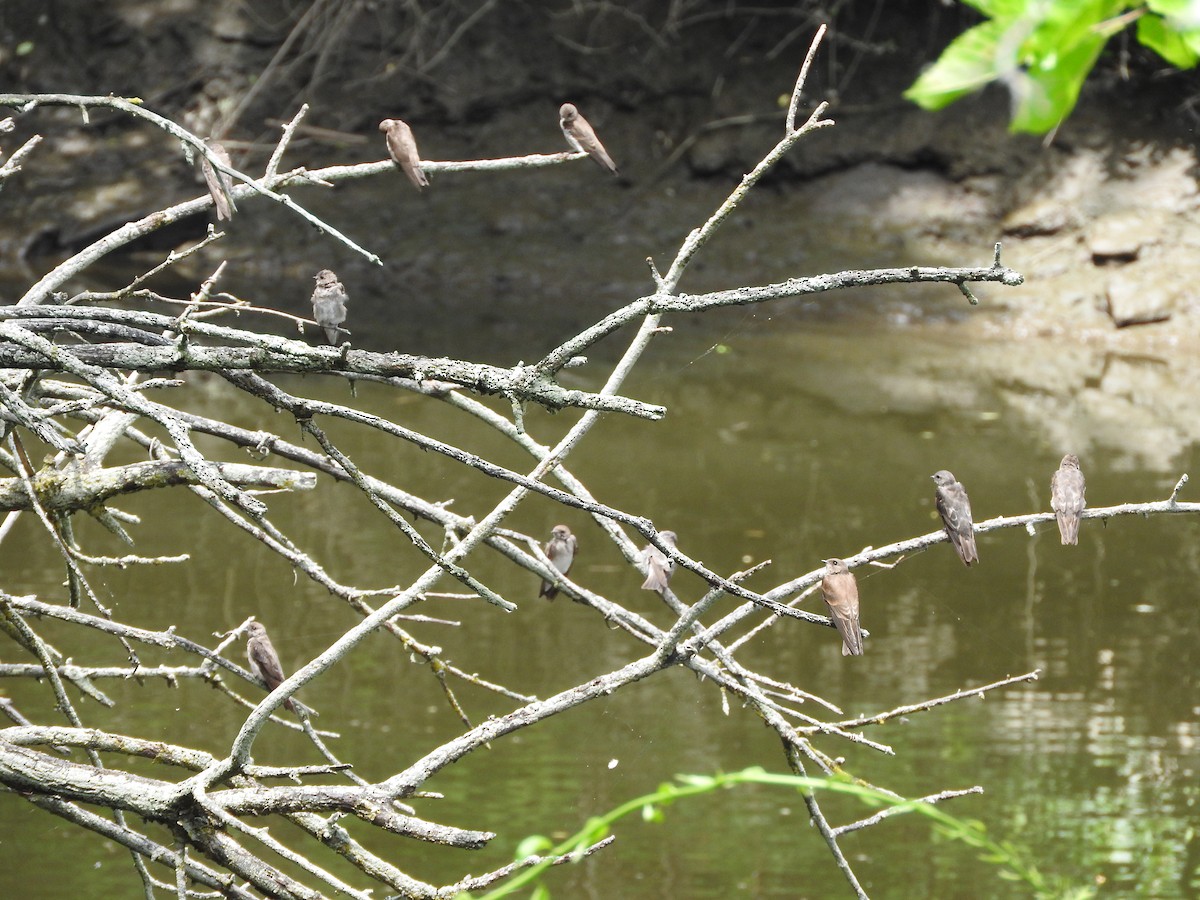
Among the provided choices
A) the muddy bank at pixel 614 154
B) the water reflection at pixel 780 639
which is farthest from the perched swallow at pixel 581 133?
the muddy bank at pixel 614 154

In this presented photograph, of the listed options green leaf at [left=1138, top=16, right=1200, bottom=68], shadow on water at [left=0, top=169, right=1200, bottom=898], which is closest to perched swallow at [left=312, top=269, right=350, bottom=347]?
shadow on water at [left=0, top=169, right=1200, bottom=898]

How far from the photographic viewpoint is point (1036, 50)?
99 cm

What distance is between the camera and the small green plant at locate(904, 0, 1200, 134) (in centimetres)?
97

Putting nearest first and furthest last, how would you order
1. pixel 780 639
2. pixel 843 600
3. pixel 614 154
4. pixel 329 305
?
pixel 843 600 → pixel 329 305 → pixel 780 639 → pixel 614 154

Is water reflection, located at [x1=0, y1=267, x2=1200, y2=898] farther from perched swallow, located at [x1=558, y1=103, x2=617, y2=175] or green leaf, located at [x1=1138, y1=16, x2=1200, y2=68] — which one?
green leaf, located at [x1=1138, y1=16, x2=1200, y2=68]

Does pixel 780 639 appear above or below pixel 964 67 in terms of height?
below

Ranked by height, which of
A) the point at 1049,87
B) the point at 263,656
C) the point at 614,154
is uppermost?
the point at 1049,87

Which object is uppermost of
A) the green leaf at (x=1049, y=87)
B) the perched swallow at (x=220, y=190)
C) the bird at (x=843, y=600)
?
the green leaf at (x=1049, y=87)

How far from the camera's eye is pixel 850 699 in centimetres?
604

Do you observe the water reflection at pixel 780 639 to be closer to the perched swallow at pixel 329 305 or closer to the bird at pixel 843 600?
the bird at pixel 843 600

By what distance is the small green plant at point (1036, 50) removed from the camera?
966 mm

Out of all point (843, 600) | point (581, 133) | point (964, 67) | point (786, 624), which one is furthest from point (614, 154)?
point (964, 67)

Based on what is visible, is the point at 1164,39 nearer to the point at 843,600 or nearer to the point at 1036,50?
the point at 1036,50

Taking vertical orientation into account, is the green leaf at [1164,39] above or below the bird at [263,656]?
above
